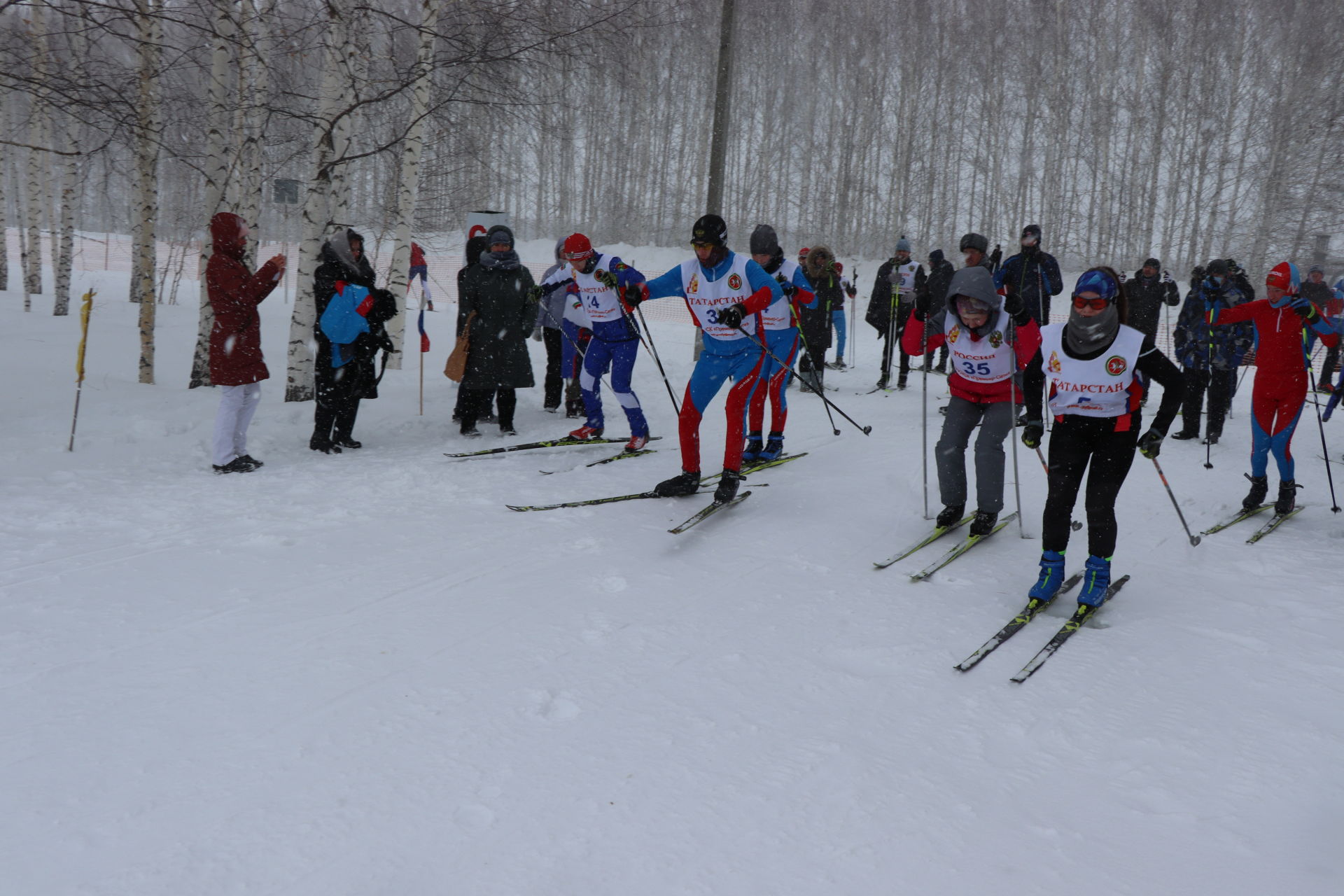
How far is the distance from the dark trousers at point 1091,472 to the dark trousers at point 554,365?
5.28 meters

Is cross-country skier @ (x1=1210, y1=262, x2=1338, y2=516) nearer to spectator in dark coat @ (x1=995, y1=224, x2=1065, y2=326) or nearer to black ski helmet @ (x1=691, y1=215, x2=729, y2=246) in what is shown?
spectator in dark coat @ (x1=995, y1=224, x2=1065, y2=326)

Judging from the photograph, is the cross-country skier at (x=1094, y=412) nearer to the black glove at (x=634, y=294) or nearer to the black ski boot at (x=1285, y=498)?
the black glove at (x=634, y=294)

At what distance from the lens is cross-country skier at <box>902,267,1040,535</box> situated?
16.0ft

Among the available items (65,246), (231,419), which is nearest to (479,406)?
(231,419)

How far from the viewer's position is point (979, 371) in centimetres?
511

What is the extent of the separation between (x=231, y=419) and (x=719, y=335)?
137 inches

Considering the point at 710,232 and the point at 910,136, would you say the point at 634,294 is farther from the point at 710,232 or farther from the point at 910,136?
the point at 910,136

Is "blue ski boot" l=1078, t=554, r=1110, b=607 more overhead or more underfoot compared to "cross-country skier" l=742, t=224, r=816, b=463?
more underfoot

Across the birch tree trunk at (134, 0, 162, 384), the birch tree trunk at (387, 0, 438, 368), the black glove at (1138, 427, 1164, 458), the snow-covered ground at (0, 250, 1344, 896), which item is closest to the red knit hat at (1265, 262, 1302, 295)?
the snow-covered ground at (0, 250, 1344, 896)

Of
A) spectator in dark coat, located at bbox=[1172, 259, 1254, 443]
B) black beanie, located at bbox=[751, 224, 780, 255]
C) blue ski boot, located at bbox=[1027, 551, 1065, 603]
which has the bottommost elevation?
blue ski boot, located at bbox=[1027, 551, 1065, 603]

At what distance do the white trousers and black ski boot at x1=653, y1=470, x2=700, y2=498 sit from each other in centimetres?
298

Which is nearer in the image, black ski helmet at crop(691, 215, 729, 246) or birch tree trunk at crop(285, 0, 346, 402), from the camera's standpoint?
black ski helmet at crop(691, 215, 729, 246)

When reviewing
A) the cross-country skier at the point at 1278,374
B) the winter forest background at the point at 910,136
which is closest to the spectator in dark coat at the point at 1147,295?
the cross-country skier at the point at 1278,374

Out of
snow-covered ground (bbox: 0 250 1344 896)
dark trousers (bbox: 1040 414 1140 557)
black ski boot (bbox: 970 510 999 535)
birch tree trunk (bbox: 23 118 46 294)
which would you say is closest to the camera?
snow-covered ground (bbox: 0 250 1344 896)
